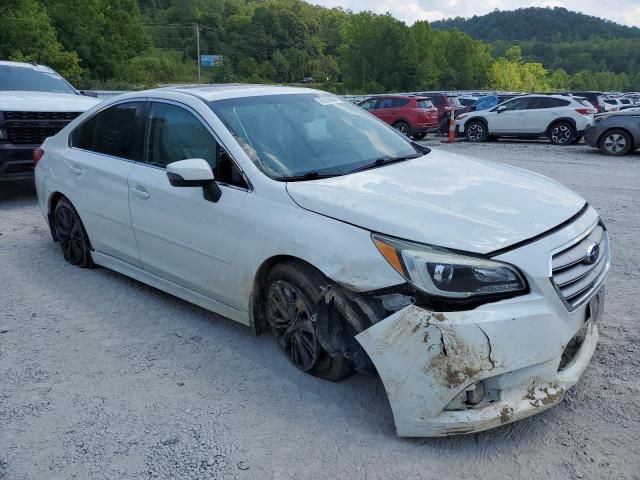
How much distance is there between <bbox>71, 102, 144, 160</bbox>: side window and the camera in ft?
14.1

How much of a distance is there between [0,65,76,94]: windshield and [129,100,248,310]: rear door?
19.4 ft

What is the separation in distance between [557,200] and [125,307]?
3.10m

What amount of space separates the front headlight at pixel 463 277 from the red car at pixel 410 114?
17.0 metres

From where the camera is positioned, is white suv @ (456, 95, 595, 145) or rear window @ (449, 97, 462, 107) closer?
white suv @ (456, 95, 595, 145)

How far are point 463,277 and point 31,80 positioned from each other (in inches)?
346

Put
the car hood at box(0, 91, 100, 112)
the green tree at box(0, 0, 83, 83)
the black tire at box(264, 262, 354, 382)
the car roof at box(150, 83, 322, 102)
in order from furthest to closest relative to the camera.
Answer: the green tree at box(0, 0, 83, 83) < the car hood at box(0, 91, 100, 112) < the car roof at box(150, 83, 322, 102) < the black tire at box(264, 262, 354, 382)

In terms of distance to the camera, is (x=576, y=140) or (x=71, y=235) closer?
(x=71, y=235)

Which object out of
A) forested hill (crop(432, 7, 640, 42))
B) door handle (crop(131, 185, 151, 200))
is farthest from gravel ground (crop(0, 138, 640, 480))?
forested hill (crop(432, 7, 640, 42))

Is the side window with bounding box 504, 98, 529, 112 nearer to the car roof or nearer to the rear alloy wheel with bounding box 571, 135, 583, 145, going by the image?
the rear alloy wheel with bounding box 571, 135, 583, 145

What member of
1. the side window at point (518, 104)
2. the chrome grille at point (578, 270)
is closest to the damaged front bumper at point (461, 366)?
the chrome grille at point (578, 270)

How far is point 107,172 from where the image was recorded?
4.41 meters

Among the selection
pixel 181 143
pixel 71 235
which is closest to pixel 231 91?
pixel 181 143

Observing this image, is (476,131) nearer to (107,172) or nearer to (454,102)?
(454,102)

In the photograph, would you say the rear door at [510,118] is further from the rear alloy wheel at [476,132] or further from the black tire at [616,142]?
the black tire at [616,142]
